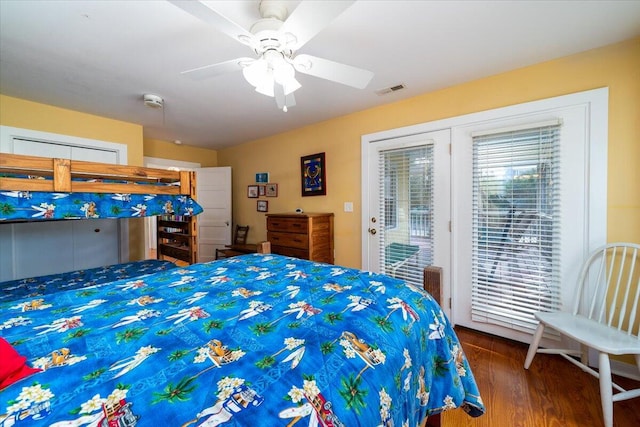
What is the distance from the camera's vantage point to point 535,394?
63.0 inches

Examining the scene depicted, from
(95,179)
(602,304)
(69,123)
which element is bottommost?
(602,304)

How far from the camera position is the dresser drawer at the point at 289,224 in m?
2.95

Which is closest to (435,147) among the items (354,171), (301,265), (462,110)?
(462,110)

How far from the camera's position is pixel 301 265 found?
172cm

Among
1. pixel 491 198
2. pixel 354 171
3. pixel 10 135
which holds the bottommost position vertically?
pixel 491 198

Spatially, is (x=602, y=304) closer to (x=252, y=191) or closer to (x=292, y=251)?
(x=292, y=251)

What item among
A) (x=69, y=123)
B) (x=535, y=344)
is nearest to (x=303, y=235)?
(x=535, y=344)

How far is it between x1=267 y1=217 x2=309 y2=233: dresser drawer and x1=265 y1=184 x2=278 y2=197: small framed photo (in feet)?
2.30

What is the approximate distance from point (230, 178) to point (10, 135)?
97.3 inches

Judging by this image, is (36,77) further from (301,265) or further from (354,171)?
(354,171)

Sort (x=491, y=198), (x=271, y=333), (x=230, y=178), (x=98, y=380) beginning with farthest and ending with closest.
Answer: (x=230, y=178)
(x=491, y=198)
(x=271, y=333)
(x=98, y=380)

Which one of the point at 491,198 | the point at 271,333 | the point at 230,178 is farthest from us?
the point at 230,178

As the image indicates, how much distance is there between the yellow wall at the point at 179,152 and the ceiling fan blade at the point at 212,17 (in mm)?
3534

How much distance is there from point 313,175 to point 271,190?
0.92m
